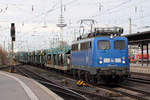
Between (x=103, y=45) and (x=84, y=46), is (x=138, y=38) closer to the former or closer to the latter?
(x=84, y=46)

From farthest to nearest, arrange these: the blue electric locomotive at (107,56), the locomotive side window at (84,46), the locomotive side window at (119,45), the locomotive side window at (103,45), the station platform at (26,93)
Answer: the locomotive side window at (84,46), the locomotive side window at (119,45), the locomotive side window at (103,45), the blue electric locomotive at (107,56), the station platform at (26,93)

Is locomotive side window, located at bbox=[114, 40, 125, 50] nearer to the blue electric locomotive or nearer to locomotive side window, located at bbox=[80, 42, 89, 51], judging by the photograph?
the blue electric locomotive

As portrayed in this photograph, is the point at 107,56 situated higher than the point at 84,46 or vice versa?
the point at 84,46

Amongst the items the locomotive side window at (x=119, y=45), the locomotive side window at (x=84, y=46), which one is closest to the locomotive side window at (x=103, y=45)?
the locomotive side window at (x=119, y=45)

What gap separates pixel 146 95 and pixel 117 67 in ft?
15.4

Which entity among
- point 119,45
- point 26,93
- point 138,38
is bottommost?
point 26,93

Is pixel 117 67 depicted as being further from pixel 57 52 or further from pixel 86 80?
pixel 57 52

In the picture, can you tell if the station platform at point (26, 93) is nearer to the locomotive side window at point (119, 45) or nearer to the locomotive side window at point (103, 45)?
the locomotive side window at point (103, 45)

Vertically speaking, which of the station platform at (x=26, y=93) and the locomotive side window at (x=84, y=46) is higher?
the locomotive side window at (x=84, y=46)

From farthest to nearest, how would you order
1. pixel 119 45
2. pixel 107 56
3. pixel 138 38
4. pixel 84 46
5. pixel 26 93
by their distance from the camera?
pixel 138 38, pixel 84 46, pixel 119 45, pixel 107 56, pixel 26 93

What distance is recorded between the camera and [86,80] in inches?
864

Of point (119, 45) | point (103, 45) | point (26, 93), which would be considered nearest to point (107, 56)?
point (103, 45)

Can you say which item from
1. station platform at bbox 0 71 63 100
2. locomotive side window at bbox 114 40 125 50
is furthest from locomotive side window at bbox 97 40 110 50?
station platform at bbox 0 71 63 100

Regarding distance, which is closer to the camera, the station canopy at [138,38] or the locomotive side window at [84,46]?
the locomotive side window at [84,46]
